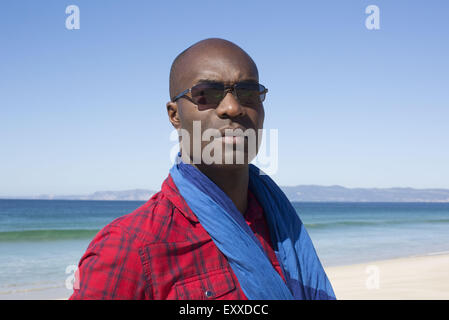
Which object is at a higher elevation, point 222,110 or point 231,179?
point 222,110

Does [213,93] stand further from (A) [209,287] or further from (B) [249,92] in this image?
(A) [209,287]

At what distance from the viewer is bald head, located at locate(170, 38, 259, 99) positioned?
4.83 ft

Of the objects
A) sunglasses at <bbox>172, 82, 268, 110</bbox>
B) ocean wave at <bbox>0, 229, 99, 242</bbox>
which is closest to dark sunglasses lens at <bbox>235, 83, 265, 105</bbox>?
sunglasses at <bbox>172, 82, 268, 110</bbox>

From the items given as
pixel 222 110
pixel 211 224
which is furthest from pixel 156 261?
pixel 222 110

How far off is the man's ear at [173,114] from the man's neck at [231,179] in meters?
0.22

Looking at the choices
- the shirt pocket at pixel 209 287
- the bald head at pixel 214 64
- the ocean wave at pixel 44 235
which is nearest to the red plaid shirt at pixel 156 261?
the shirt pocket at pixel 209 287

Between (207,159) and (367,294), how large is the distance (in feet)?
25.8

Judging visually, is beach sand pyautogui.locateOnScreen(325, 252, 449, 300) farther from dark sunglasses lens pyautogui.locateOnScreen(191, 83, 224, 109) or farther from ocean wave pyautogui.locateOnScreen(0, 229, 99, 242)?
ocean wave pyautogui.locateOnScreen(0, 229, 99, 242)

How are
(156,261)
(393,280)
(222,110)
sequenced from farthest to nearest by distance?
(393,280), (222,110), (156,261)

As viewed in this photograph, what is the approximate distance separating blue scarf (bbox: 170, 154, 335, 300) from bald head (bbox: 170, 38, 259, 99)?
32 centimetres

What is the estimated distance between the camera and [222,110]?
1.44m

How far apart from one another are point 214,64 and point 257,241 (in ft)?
2.06
